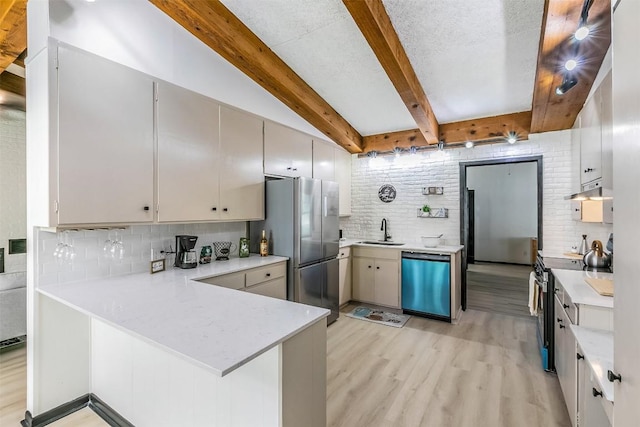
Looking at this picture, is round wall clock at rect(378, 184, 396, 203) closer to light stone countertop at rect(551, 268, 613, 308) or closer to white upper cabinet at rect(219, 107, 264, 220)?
white upper cabinet at rect(219, 107, 264, 220)

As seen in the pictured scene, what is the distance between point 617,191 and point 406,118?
12.1 feet

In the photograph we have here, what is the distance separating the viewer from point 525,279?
6.06 meters

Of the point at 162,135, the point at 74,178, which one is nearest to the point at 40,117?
the point at 74,178

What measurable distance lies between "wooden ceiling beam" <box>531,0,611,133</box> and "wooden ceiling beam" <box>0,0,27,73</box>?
3476mm

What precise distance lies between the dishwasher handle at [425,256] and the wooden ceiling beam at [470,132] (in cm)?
162

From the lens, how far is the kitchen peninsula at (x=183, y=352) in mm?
1251

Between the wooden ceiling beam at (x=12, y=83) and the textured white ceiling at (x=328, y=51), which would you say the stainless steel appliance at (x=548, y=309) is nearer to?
the textured white ceiling at (x=328, y=51)

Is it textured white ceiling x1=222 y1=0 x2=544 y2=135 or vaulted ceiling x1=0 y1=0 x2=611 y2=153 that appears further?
textured white ceiling x1=222 y1=0 x2=544 y2=135

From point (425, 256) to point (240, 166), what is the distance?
257 centimetres

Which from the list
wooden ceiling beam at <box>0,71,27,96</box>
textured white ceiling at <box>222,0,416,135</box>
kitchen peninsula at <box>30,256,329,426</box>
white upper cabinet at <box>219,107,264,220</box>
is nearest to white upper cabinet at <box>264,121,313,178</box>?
white upper cabinet at <box>219,107,264,220</box>

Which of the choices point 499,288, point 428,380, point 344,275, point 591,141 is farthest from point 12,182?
point 499,288

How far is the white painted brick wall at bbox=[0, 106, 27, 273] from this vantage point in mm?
3264

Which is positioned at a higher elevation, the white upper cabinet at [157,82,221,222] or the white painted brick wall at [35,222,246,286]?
the white upper cabinet at [157,82,221,222]

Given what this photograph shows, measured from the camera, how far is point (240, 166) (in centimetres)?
315
